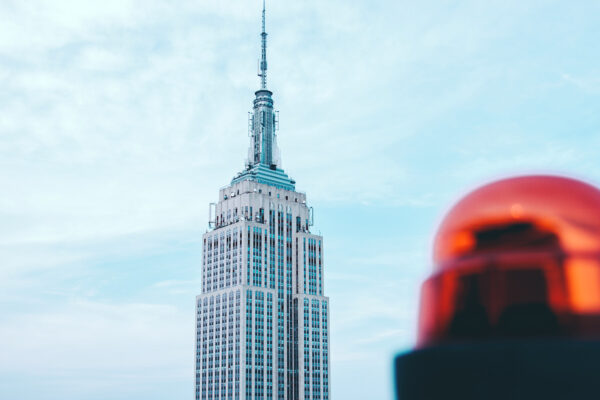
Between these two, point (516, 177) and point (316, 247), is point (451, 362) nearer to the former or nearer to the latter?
point (516, 177)

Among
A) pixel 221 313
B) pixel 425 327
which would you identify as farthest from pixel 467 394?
pixel 221 313

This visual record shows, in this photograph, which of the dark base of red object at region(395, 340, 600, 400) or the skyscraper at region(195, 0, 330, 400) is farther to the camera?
the skyscraper at region(195, 0, 330, 400)

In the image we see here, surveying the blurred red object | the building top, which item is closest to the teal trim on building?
the building top

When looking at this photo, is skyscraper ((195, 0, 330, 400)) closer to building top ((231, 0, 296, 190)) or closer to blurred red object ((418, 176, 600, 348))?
building top ((231, 0, 296, 190))

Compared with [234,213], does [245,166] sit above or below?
above

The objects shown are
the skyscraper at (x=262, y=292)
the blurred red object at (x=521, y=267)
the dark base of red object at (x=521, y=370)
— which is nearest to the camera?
the dark base of red object at (x=521, y=370)

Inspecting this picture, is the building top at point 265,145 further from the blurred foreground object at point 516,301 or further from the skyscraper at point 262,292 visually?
the blurred foreground object at point 516,301

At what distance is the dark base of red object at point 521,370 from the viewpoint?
5555 mm

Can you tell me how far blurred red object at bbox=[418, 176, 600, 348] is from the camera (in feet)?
19.1

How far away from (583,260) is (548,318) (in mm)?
553

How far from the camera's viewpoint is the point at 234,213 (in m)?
165

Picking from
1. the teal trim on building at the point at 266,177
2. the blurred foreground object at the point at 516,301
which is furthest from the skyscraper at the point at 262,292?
the blurred foreground object at the point at 516,301

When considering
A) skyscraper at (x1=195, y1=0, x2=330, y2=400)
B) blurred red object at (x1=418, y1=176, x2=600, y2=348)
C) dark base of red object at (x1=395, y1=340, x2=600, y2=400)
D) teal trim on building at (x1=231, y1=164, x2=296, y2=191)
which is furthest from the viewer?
teal trim on building at (x1=231, y1=164, x2=296, y2=191)

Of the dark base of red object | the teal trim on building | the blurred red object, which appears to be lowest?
the dark base of red object
